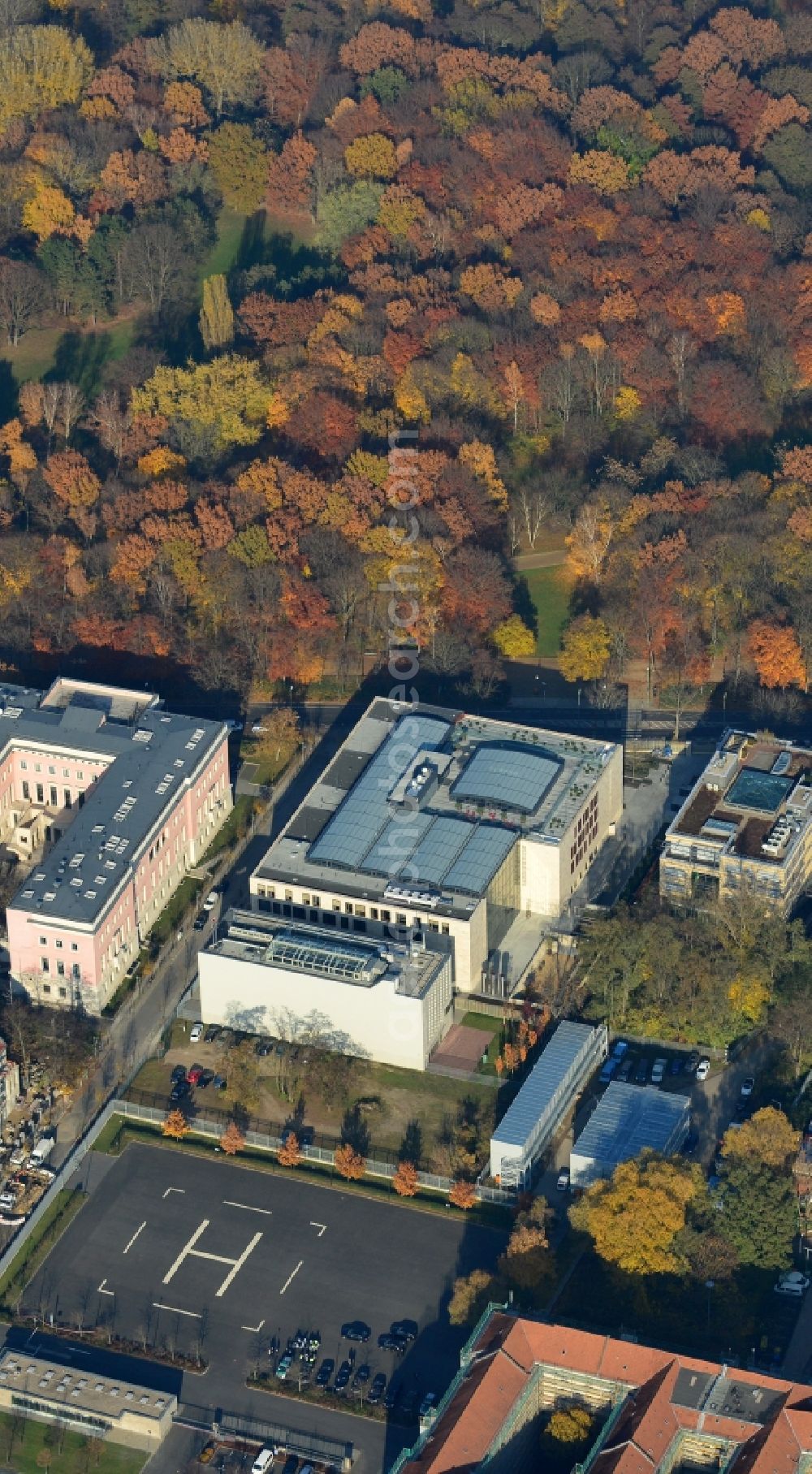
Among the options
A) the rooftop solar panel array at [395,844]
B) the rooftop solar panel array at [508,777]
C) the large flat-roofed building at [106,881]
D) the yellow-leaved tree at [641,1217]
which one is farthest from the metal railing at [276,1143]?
the rooftop solar panel array at [508,777]

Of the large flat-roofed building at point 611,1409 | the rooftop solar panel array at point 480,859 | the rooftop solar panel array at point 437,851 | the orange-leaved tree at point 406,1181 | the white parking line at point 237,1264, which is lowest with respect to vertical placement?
the white parking line at point 237,1264

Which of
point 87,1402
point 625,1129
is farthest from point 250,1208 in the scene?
point 625,1129

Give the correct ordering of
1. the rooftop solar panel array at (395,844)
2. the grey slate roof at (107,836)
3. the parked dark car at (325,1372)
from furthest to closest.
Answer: the rooftop solar panel array at (395,844) < the grey slate roof at (107,836) < the parked dark car at (325,1372)

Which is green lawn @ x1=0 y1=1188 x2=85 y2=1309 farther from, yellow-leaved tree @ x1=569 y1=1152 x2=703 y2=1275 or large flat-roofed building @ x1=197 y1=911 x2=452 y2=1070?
yellow-leaved tree @ x1=569 y1=1152 x2=703 y2=1275

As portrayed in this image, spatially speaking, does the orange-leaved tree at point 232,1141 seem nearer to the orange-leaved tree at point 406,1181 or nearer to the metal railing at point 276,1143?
the metal railing at point 276,1143

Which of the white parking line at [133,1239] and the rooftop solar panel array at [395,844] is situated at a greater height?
the rooftop solar panel array at [395,844]

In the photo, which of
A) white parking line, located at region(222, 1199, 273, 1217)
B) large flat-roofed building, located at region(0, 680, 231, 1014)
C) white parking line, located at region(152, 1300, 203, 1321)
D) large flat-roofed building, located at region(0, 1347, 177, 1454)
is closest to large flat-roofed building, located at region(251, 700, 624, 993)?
large flat-roofed building, located at region(0, 680, 231, 1014)

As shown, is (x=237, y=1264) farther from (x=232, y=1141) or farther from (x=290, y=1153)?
(x=232, y=1141)
